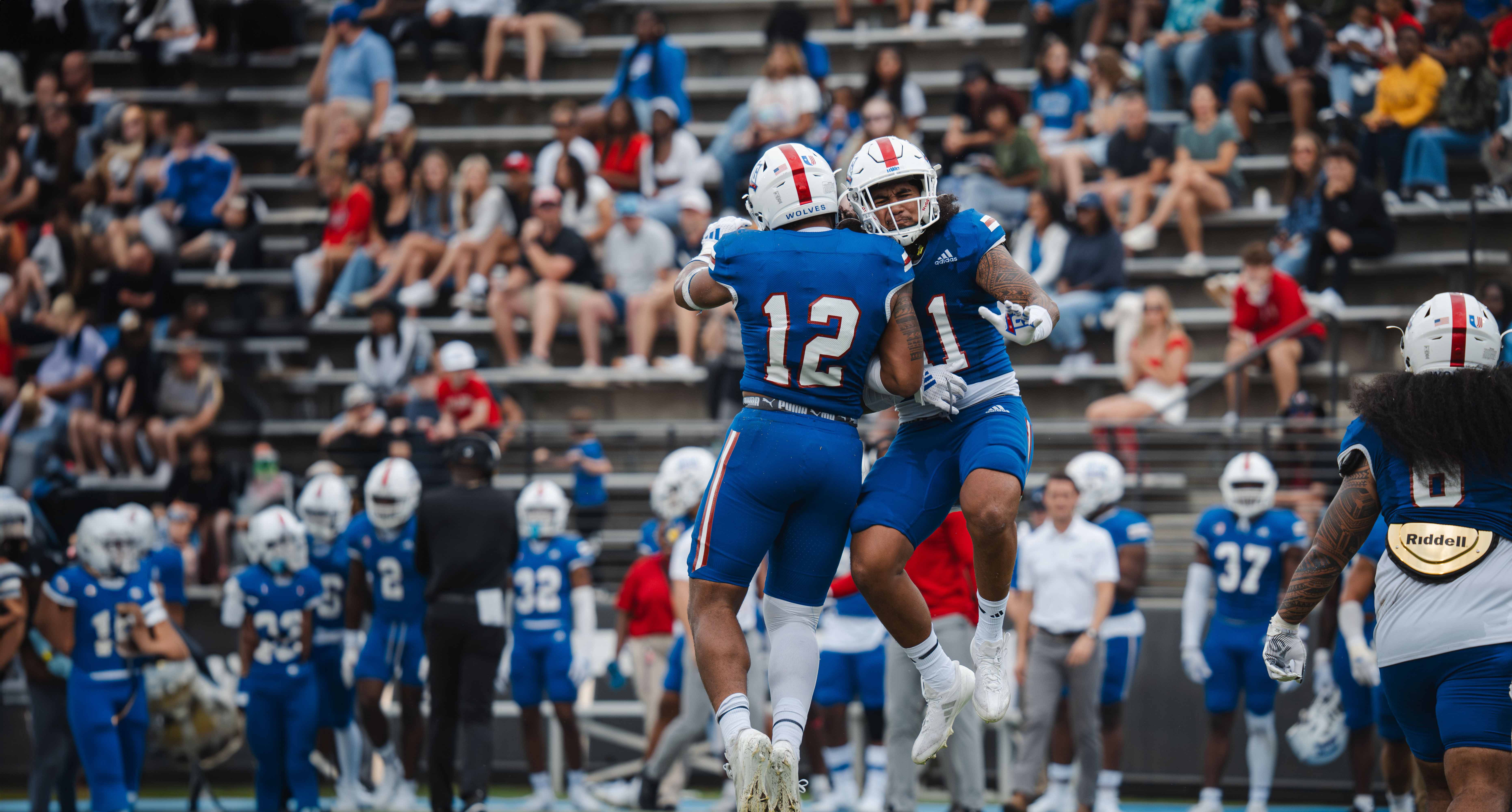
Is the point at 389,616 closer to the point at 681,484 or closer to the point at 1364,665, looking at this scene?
the point at 681,484

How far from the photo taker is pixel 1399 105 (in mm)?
13820

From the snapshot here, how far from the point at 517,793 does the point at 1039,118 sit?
8.37m

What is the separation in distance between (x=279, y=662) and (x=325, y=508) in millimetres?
1366

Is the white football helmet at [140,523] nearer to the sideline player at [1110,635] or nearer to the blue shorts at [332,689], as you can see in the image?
the blue shorts at [332,689]

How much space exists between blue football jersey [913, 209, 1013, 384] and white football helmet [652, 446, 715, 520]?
5102mm

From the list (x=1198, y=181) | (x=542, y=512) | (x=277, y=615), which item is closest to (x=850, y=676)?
(x=542, y=512)

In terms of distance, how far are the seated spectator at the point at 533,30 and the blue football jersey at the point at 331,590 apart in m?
8.49

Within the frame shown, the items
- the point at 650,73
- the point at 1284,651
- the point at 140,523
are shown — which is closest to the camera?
Answer: the point at 1284,651

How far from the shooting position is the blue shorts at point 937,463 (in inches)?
231

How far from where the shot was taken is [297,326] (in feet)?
53.3

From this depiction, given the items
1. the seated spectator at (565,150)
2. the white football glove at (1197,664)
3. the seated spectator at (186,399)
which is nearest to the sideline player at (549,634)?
the white football glove at (1197,664)

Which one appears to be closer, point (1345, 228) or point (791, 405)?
point (791, 405)

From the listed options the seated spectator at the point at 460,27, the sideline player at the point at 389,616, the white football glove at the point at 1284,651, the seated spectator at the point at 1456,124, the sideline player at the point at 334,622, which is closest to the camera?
the white football glove at the point at 1284,651

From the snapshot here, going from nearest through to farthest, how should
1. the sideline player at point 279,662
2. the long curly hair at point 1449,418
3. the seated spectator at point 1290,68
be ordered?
the long curly hair at point 1449,418
the sideline player at point 279,662
the seated spectator at point 1290,68
